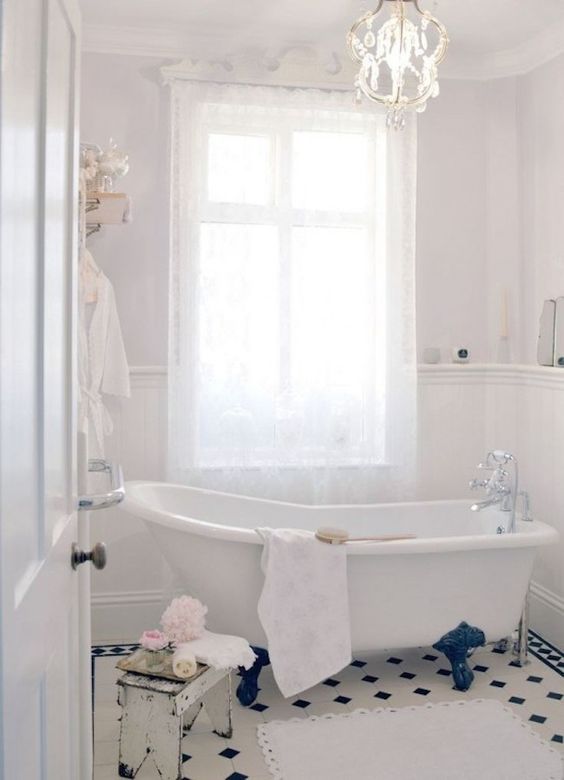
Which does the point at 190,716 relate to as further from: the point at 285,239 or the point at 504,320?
the point at 504,320

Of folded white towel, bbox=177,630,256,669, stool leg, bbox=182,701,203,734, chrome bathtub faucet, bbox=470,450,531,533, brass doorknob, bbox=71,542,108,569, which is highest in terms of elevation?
brass doorknob, bbox=71,542,108,569

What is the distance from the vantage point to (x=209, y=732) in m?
2.96

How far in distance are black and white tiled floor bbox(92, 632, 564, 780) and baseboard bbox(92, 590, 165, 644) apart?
0.12m

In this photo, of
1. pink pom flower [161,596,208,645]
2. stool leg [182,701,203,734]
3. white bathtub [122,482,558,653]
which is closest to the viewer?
pink pom flower [161,596,208,645]

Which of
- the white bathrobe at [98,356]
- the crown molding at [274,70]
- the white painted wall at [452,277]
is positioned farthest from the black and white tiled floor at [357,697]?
the crown molding at [274,70]

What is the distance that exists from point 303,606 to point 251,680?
35cm

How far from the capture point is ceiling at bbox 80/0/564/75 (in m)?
3.69

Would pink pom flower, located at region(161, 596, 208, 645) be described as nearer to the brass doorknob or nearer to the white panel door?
the white panel door

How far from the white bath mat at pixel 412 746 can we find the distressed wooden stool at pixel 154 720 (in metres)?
0.34

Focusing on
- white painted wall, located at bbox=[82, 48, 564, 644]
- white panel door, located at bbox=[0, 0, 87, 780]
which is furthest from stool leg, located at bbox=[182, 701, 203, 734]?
white panel door, located at bbox=[0, 0, 87, 780]

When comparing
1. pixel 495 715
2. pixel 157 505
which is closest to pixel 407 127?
pixel 157 505

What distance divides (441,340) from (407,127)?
107 cm

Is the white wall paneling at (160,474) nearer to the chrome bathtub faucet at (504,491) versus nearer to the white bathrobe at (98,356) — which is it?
the white bathrobe at (98,356)

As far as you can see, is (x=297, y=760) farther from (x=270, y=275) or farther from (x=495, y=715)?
(x=270, y=275)
